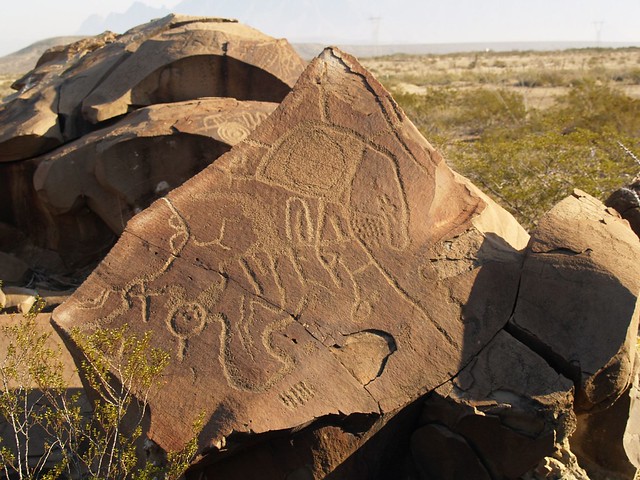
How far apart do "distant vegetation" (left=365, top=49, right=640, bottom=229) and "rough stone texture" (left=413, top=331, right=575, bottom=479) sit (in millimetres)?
2532

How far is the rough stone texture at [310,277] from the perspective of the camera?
2.54 meters

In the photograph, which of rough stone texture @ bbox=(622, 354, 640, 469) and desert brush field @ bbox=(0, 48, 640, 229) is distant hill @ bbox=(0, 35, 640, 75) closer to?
desert brush field @ bbox=(0, 48, 640, 229)

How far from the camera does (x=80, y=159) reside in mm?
4945

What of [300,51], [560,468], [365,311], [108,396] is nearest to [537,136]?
[560,468]

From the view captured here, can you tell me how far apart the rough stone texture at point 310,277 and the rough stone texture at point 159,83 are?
232cm

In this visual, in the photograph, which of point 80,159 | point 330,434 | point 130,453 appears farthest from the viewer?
point 80,159

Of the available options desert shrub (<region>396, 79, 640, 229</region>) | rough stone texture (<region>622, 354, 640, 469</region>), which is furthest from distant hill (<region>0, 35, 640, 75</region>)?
rough stone texture (<region>622, 354, 640, 469</region>)

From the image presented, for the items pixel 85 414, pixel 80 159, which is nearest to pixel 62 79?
pixel 80 159

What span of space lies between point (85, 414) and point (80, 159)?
2382mm

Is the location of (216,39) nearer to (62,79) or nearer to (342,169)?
(62,79)

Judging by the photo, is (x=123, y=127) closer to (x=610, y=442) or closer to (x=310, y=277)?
(x=310, y=277)

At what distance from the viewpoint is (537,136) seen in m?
8.29

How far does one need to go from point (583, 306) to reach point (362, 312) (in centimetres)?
90

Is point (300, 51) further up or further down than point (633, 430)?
further down
